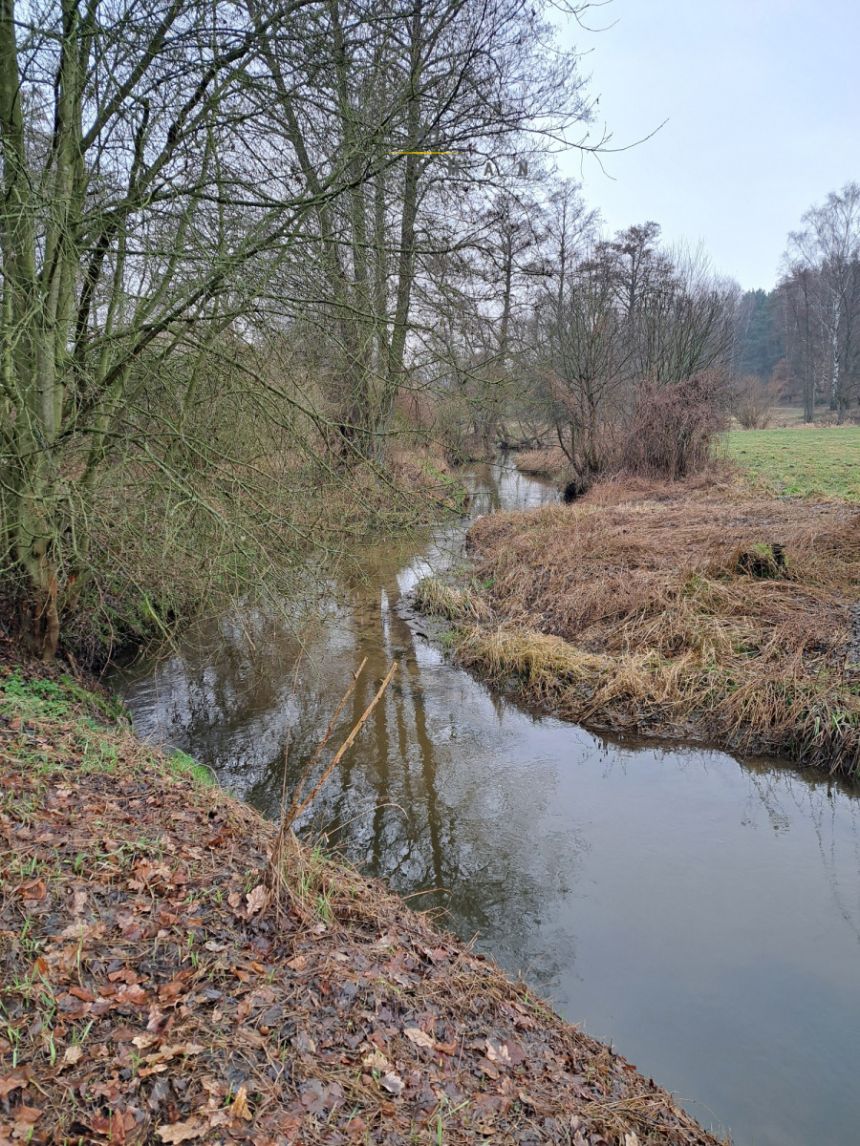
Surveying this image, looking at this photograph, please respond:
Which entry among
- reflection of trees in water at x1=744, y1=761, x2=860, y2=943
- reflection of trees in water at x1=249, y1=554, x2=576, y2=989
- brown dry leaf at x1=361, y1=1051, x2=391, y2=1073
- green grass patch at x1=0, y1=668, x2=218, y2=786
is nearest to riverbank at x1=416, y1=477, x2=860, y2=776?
reflection of trees in water at x1=744, y1=761, x2=860, y2=943

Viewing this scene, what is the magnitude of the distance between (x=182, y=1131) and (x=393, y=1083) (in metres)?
0.74

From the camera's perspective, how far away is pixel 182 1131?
6.93ft

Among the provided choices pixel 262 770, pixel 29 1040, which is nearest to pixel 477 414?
pixel 262 770

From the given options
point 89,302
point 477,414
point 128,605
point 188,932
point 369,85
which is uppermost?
point 369,85

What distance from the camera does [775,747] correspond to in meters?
6.15

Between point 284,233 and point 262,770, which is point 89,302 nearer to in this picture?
point 284,233

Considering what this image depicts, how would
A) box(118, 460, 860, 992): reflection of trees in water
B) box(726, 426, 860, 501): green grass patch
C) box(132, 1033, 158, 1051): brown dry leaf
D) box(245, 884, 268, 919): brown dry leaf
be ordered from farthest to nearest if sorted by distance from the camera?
box(726, 426, 860, 501): green grass patch
box(118, 460, 860, 992): reflection of trees in water
box(245, 884, 268, 919): brown dry leaf
box(132, 1033, 158, 1051): brown dry leaf

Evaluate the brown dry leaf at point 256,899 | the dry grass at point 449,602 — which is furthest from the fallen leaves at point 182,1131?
the dry grass at point 449,602

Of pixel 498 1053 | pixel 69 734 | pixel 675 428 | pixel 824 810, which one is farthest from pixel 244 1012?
pixel 675 428

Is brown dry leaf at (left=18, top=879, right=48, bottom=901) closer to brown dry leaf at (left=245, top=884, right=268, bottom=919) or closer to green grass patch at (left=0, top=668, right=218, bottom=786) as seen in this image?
brown dry leaf at (left=245, top=884, right=268, bottom=919)

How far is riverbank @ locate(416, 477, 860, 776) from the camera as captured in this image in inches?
251

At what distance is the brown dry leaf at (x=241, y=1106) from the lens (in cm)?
222

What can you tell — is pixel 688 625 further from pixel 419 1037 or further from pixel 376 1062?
pixel 376 1062

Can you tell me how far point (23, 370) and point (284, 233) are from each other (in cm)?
233
